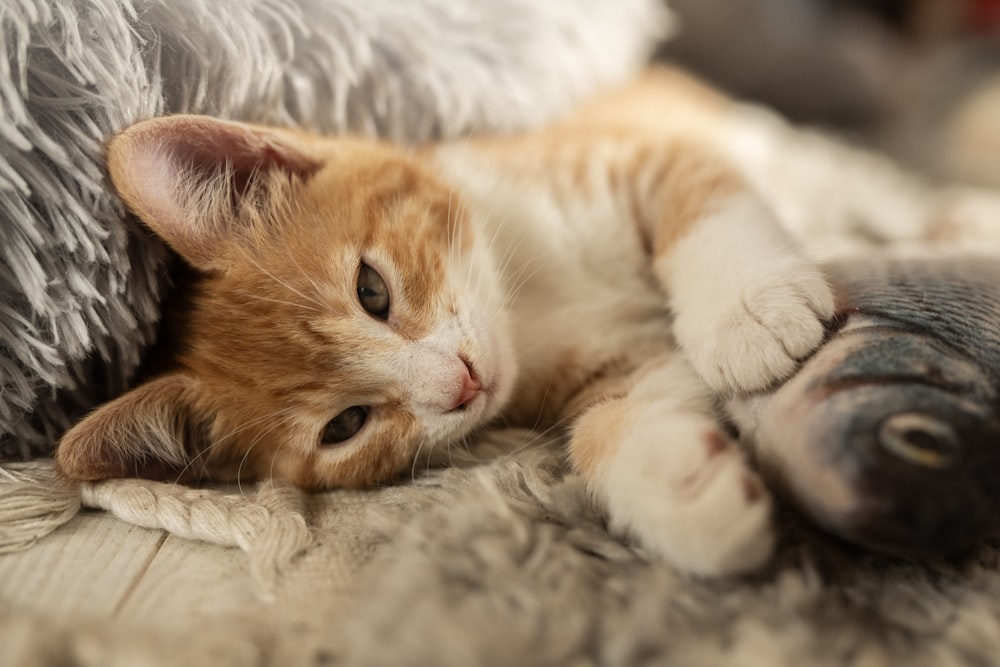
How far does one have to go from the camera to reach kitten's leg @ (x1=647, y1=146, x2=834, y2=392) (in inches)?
26.8

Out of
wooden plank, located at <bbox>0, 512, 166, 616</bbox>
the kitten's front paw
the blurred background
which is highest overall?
Result: the blurred background

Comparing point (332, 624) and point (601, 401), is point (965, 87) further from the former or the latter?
point (332, 624)

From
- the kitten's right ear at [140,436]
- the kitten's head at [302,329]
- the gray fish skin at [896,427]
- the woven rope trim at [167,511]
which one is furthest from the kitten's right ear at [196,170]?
the gray fish skin at [896,427]

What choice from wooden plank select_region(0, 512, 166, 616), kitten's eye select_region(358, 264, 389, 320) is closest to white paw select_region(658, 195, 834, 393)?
kitten's eye select_region(358, 264, 389, 320)

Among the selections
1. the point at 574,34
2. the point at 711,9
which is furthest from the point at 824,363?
the point at 711,9

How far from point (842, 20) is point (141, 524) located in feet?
7.80

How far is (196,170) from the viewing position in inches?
32.1

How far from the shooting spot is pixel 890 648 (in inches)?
19.8

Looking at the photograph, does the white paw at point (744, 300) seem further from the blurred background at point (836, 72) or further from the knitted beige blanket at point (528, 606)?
the blurred background at point (836, 72)

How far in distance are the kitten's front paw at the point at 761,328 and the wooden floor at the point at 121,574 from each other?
19.8 inches

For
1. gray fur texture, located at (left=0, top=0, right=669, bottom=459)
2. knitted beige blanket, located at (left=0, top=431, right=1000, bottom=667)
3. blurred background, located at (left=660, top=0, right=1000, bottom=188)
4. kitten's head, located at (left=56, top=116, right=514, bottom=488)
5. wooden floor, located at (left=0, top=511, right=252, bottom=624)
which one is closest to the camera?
knitted beige blanket, located at (left=0, top=431, right=1000, bottom=667)

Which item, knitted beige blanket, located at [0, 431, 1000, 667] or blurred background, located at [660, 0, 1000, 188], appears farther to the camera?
blurred background, located at [660, 0, 1000, 188]

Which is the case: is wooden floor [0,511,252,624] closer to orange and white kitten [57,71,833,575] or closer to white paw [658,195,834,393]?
orange and white kitten [57,71,833,575]

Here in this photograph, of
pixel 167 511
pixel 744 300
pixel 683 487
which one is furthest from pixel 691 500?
pixel 167 511
